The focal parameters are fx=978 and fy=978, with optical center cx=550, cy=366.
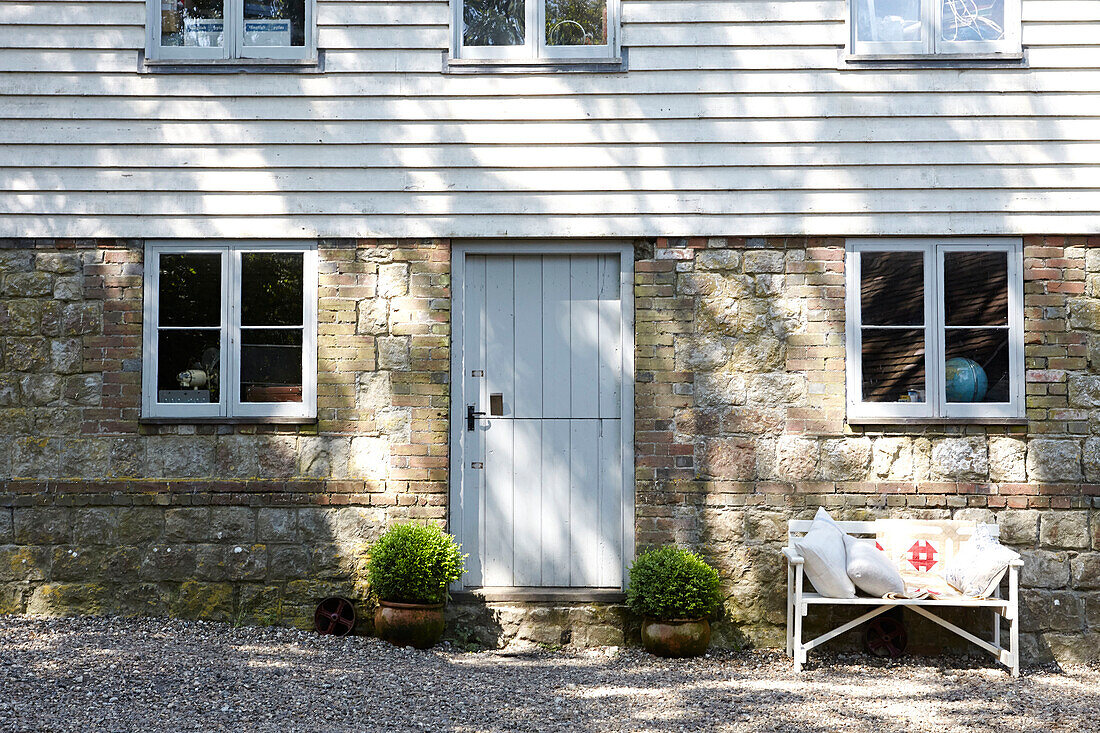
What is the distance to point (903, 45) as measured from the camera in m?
6.10

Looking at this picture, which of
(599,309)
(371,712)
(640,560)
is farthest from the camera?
(599,309)

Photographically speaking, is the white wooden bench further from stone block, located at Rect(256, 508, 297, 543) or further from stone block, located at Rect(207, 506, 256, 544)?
stone block, located at Rect(207, 506, 256, 544)

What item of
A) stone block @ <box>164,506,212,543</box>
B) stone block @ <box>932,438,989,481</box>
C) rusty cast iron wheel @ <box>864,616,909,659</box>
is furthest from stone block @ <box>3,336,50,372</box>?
stone block @ <box>932,438,989,481</box>

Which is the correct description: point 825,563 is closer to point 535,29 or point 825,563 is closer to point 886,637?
point 886,637

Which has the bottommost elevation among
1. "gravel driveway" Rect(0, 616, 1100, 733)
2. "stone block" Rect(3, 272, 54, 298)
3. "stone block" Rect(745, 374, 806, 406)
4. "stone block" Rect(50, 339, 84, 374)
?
"gravel driveway" Rect(0, 616, 1100, 733)

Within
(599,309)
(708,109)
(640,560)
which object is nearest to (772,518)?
(640,560)

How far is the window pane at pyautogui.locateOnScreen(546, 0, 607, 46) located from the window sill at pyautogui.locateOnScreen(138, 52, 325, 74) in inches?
58.1

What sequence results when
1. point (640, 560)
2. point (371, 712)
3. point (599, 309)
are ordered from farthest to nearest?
point (599, 309), point (640, 560), point (371, 712)

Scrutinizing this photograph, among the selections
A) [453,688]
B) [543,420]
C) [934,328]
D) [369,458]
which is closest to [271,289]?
[369,458]

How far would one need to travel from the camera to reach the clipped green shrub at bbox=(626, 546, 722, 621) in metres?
5.68

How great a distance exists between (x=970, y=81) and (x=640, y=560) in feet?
11.7

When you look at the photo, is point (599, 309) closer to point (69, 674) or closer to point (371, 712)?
point (371, 712)

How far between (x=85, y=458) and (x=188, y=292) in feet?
3.95

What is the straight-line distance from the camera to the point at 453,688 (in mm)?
5012
